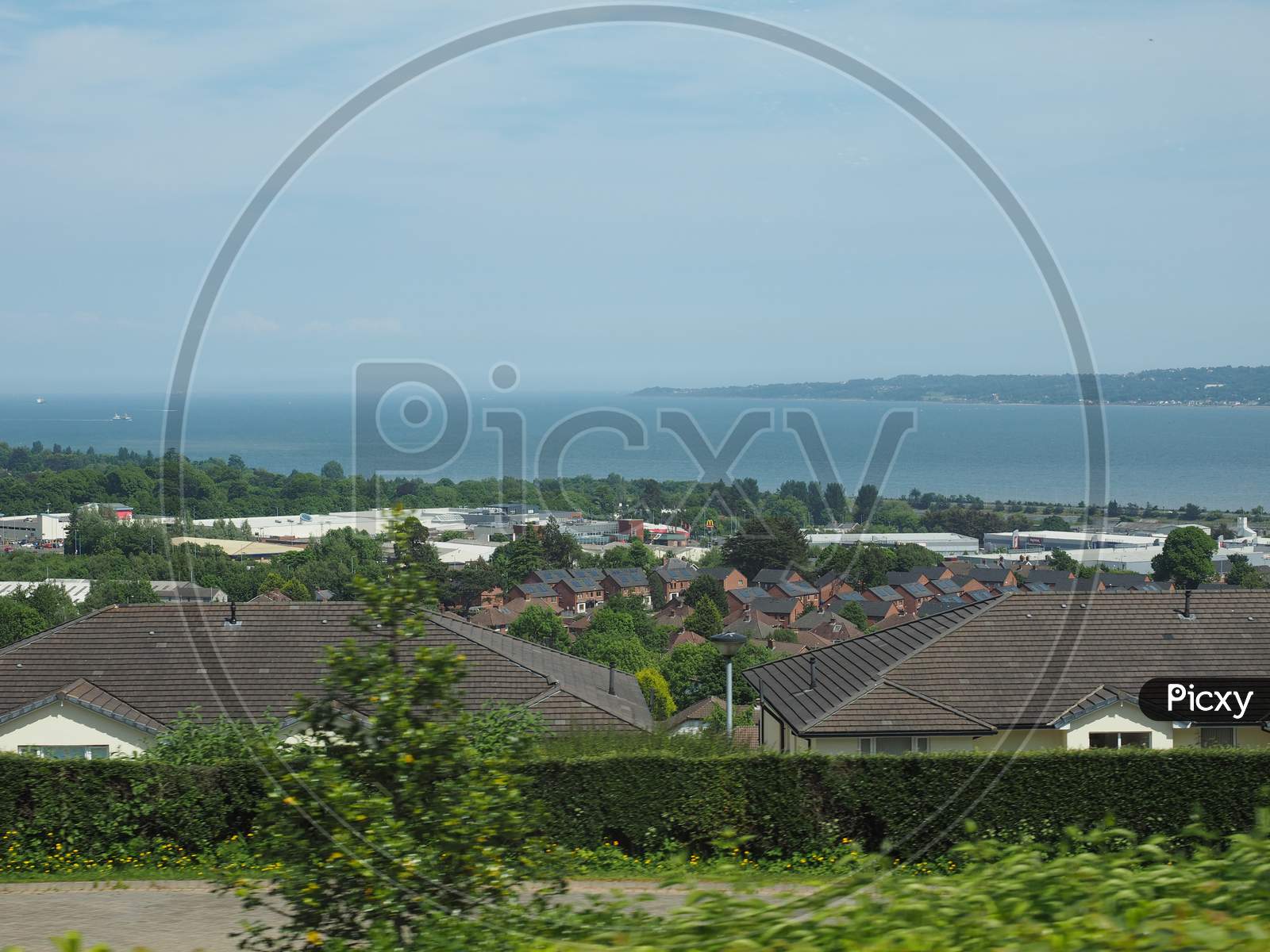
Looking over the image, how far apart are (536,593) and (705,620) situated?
768 centimetres

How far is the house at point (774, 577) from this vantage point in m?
23.5

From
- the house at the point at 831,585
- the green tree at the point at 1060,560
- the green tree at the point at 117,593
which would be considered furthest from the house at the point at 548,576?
the green tree at the point at 1060,560

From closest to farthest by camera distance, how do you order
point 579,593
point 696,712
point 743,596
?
point 696,712, point 743,596, point 579,593

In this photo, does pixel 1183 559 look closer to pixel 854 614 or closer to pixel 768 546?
pixel 854 614

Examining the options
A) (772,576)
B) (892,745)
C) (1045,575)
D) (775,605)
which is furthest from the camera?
(1045,575)

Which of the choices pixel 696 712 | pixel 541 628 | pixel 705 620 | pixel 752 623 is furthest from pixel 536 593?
pixel 696 712

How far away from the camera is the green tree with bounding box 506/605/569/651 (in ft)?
102

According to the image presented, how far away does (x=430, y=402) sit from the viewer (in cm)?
849

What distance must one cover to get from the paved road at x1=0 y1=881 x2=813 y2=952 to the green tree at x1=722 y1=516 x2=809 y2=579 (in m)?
11.0

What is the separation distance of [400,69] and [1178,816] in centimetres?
940

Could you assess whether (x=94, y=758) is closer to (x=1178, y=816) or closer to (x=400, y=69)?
(x=400, y=69)

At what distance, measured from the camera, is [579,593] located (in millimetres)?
36625

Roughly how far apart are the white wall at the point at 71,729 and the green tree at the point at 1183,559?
34254 millimetres

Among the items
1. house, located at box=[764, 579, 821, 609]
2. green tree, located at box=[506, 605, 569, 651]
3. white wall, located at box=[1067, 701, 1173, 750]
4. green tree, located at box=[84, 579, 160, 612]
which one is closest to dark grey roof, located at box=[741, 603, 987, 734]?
white wall, located at box=[1067, 701, 1173, 750]
